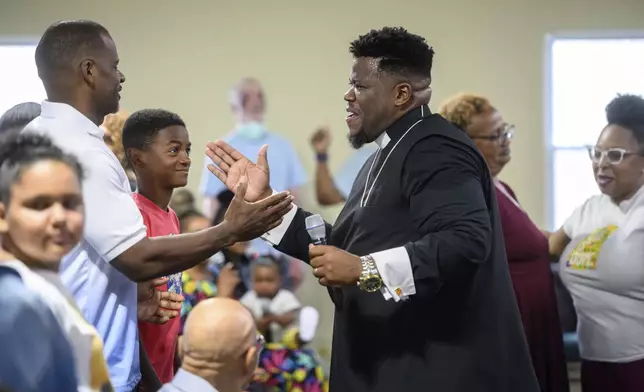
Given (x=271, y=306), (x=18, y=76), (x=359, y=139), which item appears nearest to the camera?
(x=359, y=139)

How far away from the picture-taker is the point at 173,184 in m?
2.57

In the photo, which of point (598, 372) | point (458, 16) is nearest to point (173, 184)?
point (598, 372)

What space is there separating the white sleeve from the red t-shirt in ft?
1.43

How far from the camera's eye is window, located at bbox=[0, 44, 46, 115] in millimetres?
5645

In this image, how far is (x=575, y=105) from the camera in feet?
18.9

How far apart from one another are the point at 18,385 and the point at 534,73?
4.96 meters

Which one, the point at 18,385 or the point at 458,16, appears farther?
the point at 458,16

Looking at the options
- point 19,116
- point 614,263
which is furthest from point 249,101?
point 19,116

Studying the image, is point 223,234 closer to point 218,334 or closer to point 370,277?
point 370,277

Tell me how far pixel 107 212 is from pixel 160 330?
58 cm

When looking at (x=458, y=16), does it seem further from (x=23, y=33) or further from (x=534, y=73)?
(x=23, y=33)

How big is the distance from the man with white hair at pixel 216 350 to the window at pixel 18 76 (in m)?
4.35

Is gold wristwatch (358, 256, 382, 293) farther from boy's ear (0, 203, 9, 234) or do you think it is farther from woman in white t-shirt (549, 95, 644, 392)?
woman in white t-shirt (549, 95, 644, 392)

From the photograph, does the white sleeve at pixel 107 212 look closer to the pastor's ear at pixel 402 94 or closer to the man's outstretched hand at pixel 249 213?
the man's outstretched hand at pixel 249 213
